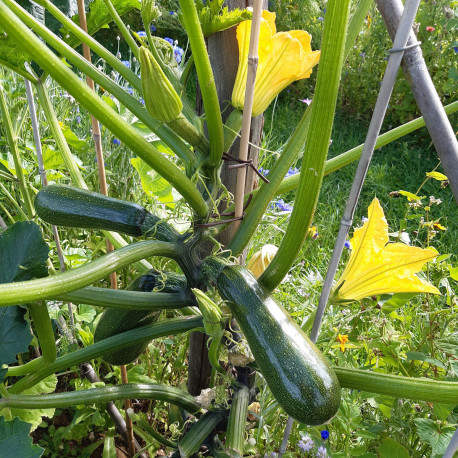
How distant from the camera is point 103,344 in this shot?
3.22 ft

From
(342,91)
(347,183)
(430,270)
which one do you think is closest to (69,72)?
(430,270)

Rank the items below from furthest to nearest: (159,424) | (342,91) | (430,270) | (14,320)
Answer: (342,91), (159,424), (430,270), (14,320)

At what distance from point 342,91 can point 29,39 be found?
396 centimetres

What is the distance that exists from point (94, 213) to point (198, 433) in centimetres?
50

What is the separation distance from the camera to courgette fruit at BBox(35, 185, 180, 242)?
0.91 m

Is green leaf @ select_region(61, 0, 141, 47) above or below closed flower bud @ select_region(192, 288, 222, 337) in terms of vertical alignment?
above

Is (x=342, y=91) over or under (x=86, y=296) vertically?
over

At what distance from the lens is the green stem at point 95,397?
0.99 m

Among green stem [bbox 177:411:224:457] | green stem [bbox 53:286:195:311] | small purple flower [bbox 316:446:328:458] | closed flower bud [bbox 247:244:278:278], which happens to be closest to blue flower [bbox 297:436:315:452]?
small purple flower [bbox 316:446:328:458]

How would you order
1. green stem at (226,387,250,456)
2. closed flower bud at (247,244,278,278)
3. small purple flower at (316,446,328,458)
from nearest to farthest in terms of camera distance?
green stem at (226,387,250,456) → closed flower bud at (247,244,278,278) → small purple flower at (316,446,328,458)

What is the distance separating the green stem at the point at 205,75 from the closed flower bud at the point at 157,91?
5 centimetres

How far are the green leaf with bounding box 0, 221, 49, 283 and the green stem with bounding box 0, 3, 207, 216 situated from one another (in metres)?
0.29

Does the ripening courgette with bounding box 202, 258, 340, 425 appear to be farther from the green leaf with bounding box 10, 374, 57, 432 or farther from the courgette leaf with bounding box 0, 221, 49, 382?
the green leaf with bounding box 10, 374, 57, 432

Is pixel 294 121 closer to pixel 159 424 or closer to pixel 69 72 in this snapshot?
pixel 159 424
